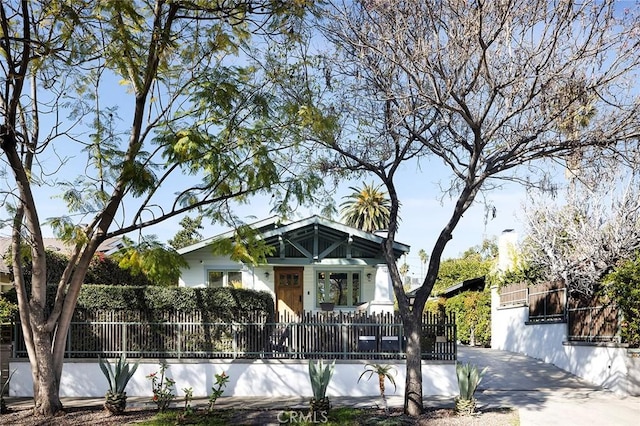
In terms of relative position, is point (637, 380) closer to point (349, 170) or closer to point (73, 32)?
point (349, 170)

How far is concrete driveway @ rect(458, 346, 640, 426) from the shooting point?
39.5ft

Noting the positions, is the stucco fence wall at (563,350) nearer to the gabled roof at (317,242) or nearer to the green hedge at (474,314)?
the green hedge at (474,314)

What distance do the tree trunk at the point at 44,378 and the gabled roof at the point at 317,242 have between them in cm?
843

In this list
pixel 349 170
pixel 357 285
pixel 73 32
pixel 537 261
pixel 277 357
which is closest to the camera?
pixel 73 32

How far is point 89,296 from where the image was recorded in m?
15.0

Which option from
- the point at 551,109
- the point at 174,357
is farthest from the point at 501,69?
the point at 174,357

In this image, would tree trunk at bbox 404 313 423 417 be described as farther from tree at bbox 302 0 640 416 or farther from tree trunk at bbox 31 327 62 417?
tree trunk at bbox 31 327 62 417

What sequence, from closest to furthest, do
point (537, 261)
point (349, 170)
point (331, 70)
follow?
point (331, 70) → point (349, 170) → point (537, 261)

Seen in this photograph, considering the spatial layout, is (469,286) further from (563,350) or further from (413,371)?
(413,371)

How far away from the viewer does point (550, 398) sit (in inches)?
554

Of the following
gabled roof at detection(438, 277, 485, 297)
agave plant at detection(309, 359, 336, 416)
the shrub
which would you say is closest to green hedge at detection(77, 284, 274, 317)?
agave plant at detection(309, 359, 336, 416)

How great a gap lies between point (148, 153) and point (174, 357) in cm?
529

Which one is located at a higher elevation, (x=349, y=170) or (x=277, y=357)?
(x=349, y=170)

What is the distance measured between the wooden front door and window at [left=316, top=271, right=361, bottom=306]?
0.66 m
